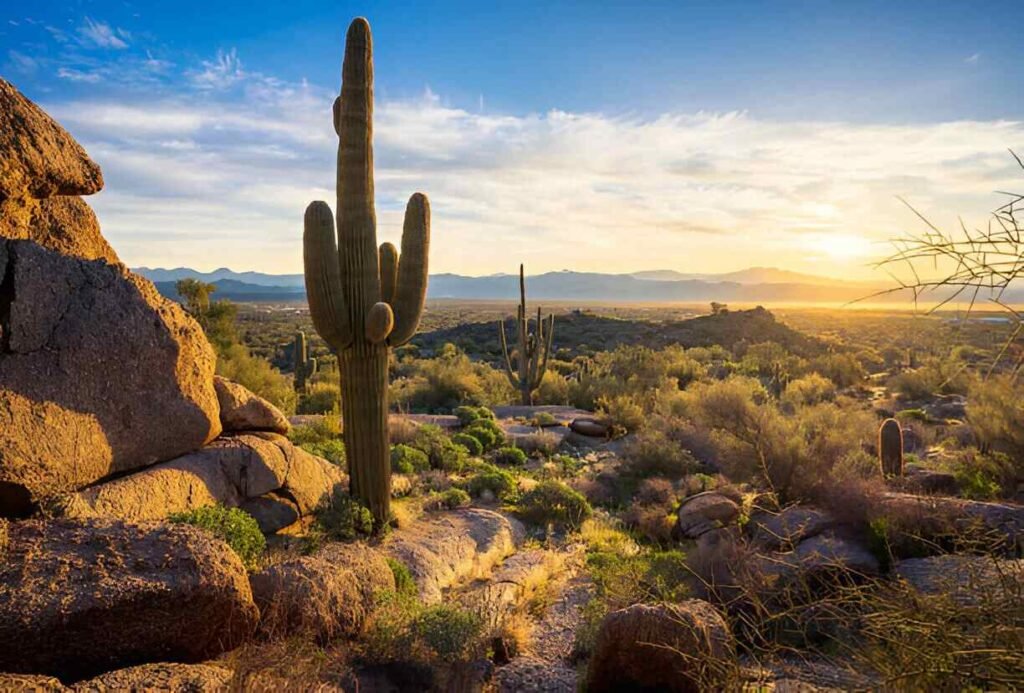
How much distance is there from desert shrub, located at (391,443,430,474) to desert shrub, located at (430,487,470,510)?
48.1 inches

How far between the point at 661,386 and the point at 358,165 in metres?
15.7

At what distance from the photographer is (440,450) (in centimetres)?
1360

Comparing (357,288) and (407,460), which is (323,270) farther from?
(407,460)

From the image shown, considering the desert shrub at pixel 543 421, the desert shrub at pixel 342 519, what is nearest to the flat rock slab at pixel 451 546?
the desert shrub at pixel 342 519

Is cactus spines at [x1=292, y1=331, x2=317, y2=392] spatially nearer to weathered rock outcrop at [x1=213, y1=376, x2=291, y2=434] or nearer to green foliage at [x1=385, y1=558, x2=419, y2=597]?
weathered rock outcrop at [x1=213, y1=376, x2=291, y2=434]

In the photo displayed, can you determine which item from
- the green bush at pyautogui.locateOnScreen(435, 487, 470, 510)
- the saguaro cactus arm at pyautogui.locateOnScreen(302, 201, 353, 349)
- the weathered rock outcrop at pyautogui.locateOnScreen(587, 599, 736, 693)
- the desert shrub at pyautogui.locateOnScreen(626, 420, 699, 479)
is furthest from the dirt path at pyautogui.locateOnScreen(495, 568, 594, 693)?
the desert shrub at pyautogui.locateOnScreen(626, 420, 699, 479)

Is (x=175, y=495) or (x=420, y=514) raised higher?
(x=175, y=495)

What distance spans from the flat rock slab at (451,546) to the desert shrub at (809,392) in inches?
514

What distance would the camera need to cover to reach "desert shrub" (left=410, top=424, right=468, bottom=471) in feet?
43.8

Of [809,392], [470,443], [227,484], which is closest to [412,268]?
[227,484]

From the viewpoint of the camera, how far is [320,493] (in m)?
9.30

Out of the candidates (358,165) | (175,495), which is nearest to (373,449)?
(175,495)

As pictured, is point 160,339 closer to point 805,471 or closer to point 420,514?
point 420,514

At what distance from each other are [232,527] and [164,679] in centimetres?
279
